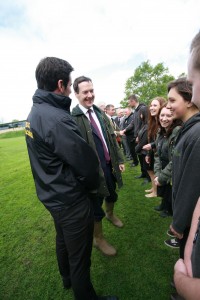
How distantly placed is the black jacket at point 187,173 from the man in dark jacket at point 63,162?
808 mm

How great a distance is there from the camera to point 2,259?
3.44m

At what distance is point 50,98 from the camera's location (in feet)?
6.15

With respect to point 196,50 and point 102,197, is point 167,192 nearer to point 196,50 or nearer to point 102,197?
point 102,197

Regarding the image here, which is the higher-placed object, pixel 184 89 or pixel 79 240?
pixel 184 89

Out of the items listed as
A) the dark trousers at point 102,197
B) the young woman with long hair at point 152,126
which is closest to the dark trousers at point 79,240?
the dark trousers at point 102,197

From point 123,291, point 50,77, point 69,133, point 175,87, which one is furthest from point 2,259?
point 175,87

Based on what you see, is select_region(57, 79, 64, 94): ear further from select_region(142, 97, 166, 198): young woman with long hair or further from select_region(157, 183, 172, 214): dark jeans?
select_region(142, 97, 166, 198): young woman with long hair

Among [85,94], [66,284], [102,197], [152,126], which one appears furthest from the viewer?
[152,126]

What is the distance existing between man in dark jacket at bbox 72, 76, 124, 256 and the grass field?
385 mm

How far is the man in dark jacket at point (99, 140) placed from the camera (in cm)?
294

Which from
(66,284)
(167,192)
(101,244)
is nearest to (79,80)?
(167,192)

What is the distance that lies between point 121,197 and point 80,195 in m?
3.51

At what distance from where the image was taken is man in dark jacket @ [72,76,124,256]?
294 centimetres

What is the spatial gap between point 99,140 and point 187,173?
1835 millimetres
